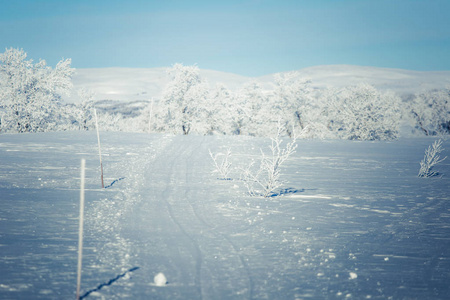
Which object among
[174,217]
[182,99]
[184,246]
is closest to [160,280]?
[184,246]

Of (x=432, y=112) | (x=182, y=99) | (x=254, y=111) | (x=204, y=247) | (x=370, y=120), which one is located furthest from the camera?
(x=432, y=112)

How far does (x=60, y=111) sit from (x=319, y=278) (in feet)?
105

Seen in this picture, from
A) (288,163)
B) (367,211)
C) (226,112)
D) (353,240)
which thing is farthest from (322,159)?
(226,112)

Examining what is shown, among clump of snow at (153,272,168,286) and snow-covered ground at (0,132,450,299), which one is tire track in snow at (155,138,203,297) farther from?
clump of snow at (153,272,168,286)

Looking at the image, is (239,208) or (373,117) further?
(373,117)

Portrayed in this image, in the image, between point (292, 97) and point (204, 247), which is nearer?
point (204, 247)

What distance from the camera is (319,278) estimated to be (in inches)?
155

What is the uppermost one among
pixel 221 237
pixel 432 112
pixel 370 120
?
pixel 432 112

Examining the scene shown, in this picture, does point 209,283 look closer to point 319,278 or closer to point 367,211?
point 319,278

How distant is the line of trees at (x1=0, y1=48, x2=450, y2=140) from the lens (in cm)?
2866

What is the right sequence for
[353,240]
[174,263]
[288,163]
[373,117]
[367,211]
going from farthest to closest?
[373,117] → [288,163] → [367,211] → [353,240] → [174,263]

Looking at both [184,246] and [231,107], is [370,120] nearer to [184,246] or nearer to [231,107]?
[231,107]

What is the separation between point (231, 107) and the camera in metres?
41.0

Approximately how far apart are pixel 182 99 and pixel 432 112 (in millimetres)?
38563
